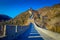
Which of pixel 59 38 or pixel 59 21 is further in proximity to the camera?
pixel 59 21

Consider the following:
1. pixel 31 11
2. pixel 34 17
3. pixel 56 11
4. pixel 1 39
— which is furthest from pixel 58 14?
pixel 34 17

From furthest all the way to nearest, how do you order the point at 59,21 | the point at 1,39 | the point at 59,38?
the point at 59,21
the point at 59,38
the point at 1,39

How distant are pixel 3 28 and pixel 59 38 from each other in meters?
2.09

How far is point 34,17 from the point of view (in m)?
38.8

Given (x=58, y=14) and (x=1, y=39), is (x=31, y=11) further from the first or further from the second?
(x=1, y=39)

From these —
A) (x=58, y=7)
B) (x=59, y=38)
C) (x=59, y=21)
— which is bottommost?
(x=59, y=38)

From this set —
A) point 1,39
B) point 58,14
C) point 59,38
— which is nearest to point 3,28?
point 1,39

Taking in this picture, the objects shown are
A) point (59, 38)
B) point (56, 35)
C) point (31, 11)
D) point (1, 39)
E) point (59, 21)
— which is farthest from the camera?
point (31, 11)

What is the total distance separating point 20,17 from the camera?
24.3m

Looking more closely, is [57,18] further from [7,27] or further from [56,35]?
[7,27]

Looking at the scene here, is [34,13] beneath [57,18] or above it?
above

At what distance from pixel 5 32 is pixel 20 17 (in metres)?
17.4

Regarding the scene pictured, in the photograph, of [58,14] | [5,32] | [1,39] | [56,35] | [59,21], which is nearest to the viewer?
Result: [1,39]

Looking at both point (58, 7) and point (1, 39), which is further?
point (58, 7)
